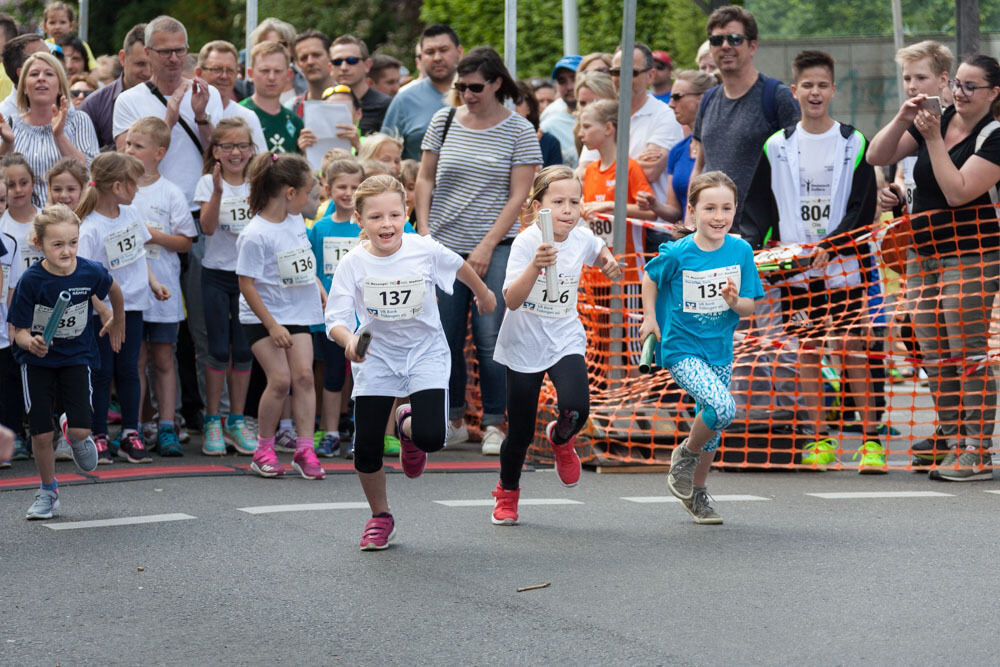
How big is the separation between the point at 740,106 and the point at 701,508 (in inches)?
134

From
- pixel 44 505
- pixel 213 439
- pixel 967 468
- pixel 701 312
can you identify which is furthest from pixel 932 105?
pixel 44 505

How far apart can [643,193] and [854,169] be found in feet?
4.73

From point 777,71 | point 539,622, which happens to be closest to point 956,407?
point 539,622

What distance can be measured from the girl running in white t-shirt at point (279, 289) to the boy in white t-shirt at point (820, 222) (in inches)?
108

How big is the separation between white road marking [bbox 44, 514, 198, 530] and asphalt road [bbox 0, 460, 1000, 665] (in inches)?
1.6

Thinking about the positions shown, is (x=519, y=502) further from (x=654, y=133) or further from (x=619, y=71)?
(x=619, y=71)

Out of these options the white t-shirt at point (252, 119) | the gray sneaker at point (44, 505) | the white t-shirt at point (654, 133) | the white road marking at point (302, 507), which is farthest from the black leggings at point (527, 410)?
the white t-shirt at point (654, 133)

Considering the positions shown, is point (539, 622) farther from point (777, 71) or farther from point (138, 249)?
point (777, 71)

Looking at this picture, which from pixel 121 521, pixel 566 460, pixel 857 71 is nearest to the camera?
pixel 121 521

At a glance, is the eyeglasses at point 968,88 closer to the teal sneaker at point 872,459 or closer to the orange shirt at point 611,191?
the teal sneaker at point 872,459

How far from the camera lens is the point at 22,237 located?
9.13 meters

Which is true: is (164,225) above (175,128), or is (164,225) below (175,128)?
below

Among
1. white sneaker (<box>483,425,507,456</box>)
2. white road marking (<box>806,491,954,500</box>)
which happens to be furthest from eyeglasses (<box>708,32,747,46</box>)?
white road marking (<box>806,491,954,500</box>)

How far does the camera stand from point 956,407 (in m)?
8.95
